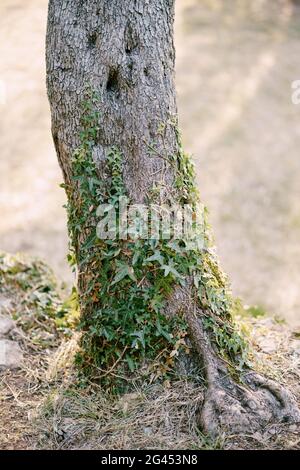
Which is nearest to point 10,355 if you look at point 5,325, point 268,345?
point 5,325

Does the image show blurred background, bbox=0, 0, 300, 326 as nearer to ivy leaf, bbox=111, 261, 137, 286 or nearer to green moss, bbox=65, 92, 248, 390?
green moss, bbox=65, 92, 248, 390

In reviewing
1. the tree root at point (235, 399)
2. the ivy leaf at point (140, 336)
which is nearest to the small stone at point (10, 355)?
the ivy leaf at point (140, 336)

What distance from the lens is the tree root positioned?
8.99 feet

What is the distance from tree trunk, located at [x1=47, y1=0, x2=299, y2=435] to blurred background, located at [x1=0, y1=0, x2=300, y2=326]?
8.03 feet

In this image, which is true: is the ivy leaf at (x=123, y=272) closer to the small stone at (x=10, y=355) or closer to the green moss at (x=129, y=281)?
the green moss at (x=129, y=281)

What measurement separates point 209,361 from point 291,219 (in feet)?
14.5

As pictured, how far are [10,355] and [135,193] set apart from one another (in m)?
1.27

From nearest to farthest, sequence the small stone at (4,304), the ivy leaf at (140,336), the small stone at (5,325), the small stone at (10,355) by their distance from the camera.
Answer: the ivy leaf at (140,336)
the small stone at (10,355)
the small stone at (5,325)
the small stone at (4,304)

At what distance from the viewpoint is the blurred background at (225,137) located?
655cm

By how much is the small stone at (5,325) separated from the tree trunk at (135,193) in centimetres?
86

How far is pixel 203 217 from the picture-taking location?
9.98ft

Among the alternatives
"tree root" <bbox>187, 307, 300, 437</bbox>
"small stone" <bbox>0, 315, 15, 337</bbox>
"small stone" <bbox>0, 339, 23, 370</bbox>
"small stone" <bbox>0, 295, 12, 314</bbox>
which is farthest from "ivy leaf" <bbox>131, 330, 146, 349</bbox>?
"small stone" <bbox>0, 295, 12, 314</bbox>
